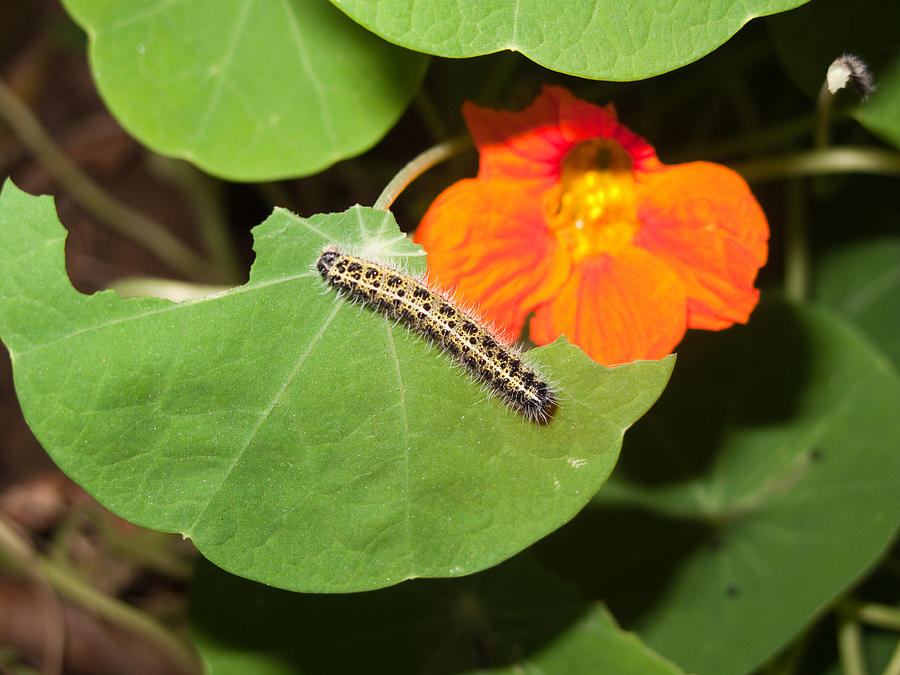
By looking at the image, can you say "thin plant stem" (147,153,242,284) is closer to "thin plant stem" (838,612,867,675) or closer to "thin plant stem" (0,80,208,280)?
"thin plant stem" (0,80,208,280)

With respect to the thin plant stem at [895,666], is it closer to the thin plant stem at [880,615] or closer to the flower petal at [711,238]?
the thin plant stem at [880,615]

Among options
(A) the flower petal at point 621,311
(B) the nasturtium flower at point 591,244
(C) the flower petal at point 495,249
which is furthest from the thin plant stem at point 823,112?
(C) the flower petal at point 495,249

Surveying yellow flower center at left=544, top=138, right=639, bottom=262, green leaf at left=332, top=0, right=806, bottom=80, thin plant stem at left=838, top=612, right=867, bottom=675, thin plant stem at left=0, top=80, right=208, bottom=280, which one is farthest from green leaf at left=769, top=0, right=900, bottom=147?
thin plant stem at left=0, top=80, right=208, bottom=280

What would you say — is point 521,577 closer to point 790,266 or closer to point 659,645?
point 659,645

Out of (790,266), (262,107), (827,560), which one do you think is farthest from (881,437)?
(262,107)

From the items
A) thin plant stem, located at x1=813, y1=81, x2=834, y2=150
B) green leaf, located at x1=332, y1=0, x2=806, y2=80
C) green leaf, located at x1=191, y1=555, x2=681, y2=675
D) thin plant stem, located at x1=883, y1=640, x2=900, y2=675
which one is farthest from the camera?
Result: thin plant stem, located at x1=883, y1=640, x2=900, y2=675

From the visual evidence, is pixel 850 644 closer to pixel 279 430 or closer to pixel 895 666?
pixel 895 666

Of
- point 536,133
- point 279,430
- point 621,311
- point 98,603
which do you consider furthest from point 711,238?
point 98,603
